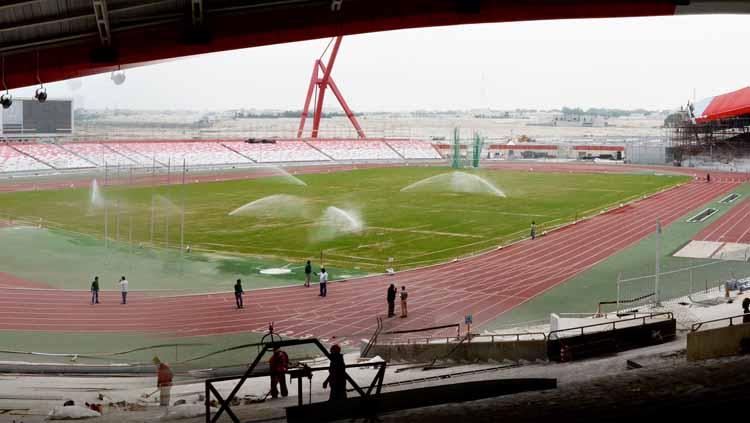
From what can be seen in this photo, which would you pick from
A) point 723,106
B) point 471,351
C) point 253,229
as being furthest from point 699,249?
point 723,106

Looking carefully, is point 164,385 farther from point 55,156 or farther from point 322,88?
point 322,88

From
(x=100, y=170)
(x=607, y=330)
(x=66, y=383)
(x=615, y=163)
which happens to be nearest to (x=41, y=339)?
(x=66, y=383)

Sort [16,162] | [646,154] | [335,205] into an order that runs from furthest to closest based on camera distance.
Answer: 1. [646,154]
2. [16,162]
3. [335,205]

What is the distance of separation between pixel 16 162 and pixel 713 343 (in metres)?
52.8

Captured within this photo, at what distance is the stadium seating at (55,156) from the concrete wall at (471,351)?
155 feet

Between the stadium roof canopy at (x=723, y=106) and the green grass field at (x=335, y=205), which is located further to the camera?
the stadium roof canopy at (x=723, y=106)

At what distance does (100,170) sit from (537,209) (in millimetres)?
29125

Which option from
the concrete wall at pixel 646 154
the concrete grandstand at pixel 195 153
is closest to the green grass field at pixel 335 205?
the concrete grandstand at pixel 195 153

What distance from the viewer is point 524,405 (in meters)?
8.42

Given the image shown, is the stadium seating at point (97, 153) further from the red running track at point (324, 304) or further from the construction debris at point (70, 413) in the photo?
the construction debris at point (70, 413)

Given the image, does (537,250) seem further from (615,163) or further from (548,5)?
(615,163)

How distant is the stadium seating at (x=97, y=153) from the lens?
58.2 meters

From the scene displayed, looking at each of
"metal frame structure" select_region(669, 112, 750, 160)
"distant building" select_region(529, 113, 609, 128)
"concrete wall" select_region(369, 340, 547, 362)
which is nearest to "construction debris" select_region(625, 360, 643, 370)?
"concrete wall" select_region(369, 340, 547, 362)

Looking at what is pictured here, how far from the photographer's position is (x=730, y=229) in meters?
34.1
